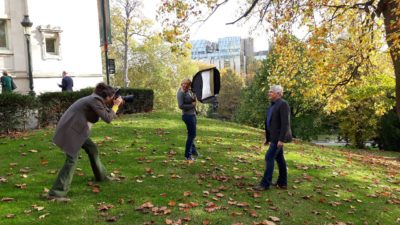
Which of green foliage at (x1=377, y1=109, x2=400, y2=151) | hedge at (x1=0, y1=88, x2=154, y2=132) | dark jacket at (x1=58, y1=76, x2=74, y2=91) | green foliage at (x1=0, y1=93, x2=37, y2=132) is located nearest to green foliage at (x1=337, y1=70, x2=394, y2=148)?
green foliage at (x1=377, y1=109, x2=400, y2=151)

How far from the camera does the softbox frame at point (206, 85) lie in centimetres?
897

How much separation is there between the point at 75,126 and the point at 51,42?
1845cm

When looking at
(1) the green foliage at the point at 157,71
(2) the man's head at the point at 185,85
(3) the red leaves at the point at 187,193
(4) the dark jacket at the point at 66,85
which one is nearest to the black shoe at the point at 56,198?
(3) the red leaves at the point at 187,193

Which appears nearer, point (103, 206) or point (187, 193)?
point (103, 206)

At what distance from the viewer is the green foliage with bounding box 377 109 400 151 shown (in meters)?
29.9

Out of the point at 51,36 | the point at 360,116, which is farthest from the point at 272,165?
the point at 360,116

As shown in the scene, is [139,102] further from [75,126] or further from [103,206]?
[103,206]

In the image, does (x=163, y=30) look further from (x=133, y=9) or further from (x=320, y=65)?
(x=133, y=9)

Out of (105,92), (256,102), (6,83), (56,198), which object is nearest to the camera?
(56,198)

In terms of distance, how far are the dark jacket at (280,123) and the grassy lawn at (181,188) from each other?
3.65 ft

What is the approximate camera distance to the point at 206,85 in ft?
29.9

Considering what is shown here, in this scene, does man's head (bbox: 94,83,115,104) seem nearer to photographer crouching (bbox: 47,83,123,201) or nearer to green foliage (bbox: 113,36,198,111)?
photographer crouching (bbox: 47,83,123,201)

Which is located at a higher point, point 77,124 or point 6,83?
point 6,83

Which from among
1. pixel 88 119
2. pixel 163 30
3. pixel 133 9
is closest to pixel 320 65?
pixel 163 30
